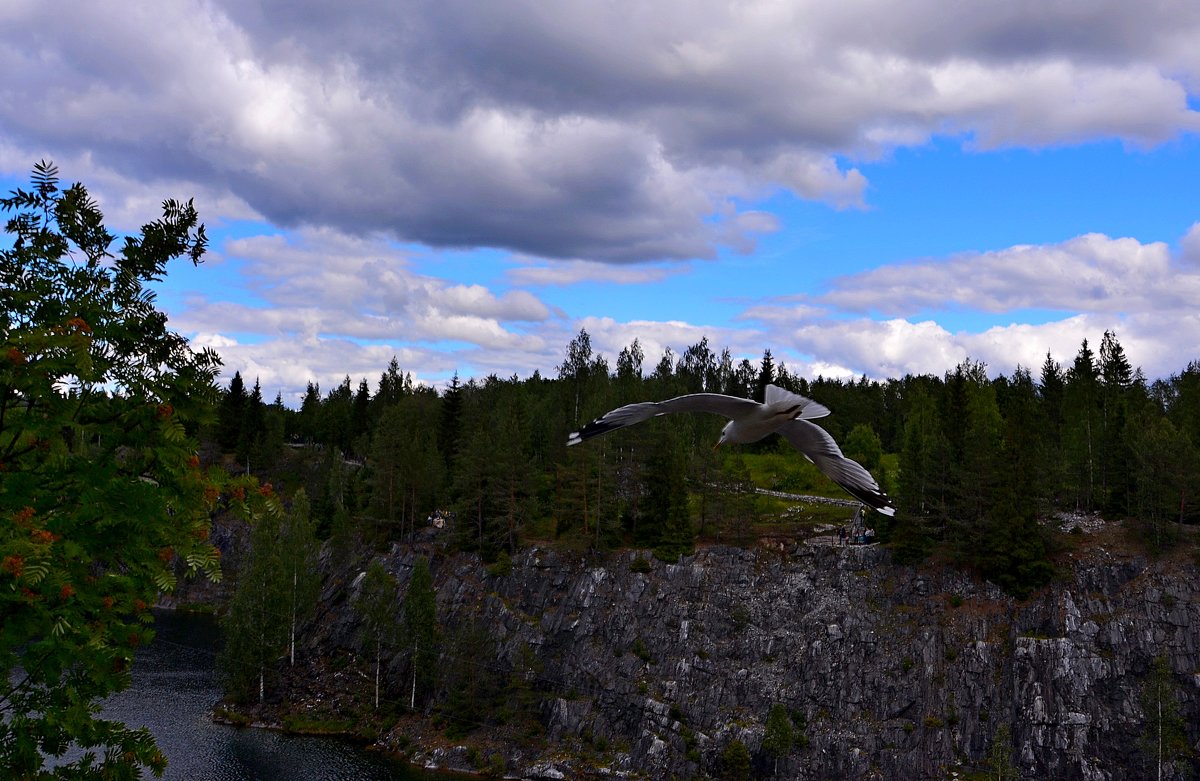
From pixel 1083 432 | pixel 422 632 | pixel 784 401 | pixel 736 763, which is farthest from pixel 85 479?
pixel 1083 432

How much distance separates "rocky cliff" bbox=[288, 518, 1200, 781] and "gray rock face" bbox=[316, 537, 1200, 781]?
110 millimetres

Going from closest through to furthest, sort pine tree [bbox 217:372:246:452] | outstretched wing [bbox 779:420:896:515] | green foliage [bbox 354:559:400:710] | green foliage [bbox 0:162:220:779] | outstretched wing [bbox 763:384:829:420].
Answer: green foliage [bbox 0:162:220:779] < outstretched wing [bbox 763:384:829:420] < outstretched wing [bbox 779:420:896:515] < green foliage [bbox 354:559:400:710] < pine tree [bbox 217:372:246:452]

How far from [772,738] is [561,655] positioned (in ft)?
57.0

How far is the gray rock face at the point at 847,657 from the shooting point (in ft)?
168

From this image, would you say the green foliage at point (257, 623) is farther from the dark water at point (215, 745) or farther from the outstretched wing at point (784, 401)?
the outstretched wing at point (784, 401)

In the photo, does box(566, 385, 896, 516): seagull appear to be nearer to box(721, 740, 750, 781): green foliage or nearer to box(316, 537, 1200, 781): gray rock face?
box(721, 740, 750, 781): green foliage

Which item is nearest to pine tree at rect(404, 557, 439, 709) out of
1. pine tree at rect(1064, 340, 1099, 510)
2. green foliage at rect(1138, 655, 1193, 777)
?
green foliage at rect(1138, 655, 1193, 777)

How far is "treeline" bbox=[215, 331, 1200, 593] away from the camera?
58.9m

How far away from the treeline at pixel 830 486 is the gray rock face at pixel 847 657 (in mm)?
3076

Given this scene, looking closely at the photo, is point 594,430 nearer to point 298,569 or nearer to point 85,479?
point 85,479

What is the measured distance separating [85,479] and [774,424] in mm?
10155

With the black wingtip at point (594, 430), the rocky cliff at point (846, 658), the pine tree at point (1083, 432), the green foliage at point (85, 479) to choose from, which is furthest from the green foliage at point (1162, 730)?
the green foliage at point (85, 479)

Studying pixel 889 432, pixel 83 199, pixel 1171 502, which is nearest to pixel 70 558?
pixel 83 199

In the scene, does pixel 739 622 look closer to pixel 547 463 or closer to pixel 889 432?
pixel 547 463
